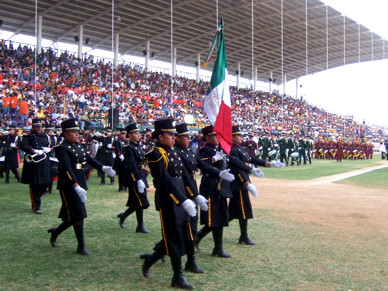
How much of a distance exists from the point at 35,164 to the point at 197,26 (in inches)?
1197

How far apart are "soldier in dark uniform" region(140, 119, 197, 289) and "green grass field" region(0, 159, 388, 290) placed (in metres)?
0.26

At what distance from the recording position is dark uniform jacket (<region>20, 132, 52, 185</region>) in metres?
8.38

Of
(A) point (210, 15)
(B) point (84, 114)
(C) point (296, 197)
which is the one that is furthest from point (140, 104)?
(C) point (296, 197)

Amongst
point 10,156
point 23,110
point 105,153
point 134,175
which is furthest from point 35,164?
point 23,110

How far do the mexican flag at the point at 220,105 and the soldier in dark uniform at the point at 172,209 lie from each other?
1084mm

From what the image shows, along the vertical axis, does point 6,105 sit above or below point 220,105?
above

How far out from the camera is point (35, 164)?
8500 mm

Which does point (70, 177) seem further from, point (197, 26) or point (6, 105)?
point (197, 26)

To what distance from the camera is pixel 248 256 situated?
17.8 ft

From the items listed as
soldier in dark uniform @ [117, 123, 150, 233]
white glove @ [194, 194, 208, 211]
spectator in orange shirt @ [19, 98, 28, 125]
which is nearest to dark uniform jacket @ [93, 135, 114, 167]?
soldier in dark uniform @ [117, 123, 150, 233]

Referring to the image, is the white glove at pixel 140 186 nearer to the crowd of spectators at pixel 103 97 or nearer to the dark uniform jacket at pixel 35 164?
the dark uniform jacket at pixel 35 164

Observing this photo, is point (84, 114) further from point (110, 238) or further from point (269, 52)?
point (269, 52)

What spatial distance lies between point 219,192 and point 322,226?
3.04 m

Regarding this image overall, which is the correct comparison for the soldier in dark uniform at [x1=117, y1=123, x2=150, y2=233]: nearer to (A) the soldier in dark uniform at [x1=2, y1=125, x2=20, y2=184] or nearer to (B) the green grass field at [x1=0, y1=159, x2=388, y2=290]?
(B) the green grass field at [x1=0, y1=159, x2=388, y2=290]
